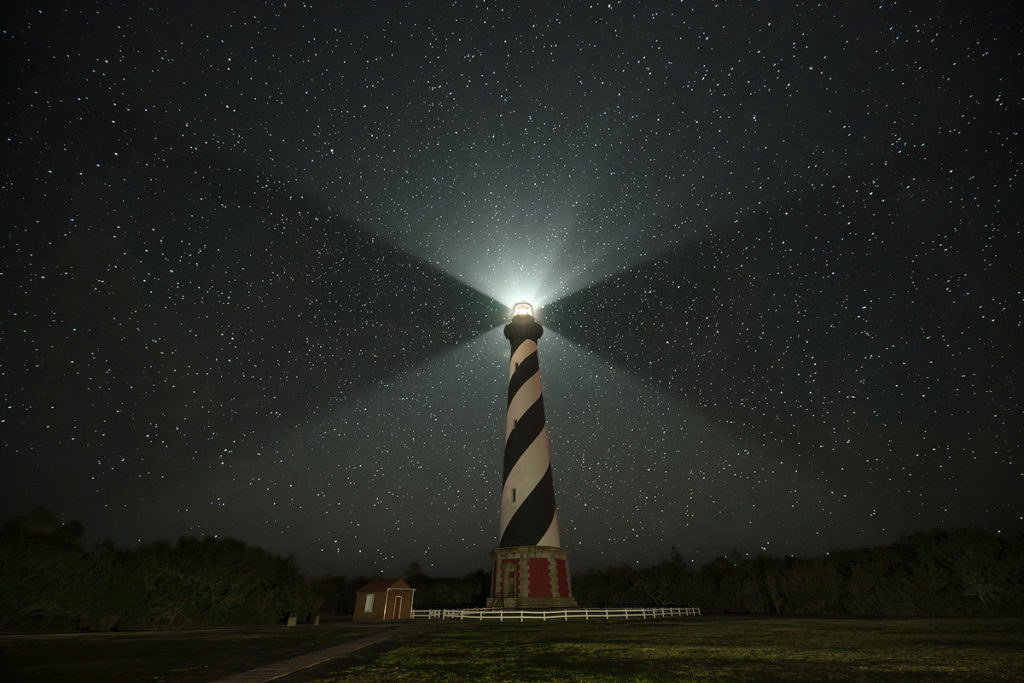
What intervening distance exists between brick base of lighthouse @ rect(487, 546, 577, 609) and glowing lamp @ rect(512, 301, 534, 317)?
58.6 ft

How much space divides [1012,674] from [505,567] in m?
25.6

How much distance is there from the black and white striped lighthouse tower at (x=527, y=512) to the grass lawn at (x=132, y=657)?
16090 mm

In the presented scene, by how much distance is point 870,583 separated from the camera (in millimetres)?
40312

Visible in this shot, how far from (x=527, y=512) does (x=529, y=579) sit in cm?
392

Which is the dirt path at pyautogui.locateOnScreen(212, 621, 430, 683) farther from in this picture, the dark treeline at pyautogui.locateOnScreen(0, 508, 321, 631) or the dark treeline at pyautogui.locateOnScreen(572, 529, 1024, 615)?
the dark treeline at pyautogui.locateOnScreen(572, 529, 1024, 615)

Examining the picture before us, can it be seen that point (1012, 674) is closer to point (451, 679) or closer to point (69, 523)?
point (451, 679)

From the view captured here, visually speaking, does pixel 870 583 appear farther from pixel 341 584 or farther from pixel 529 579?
pixel 341 584

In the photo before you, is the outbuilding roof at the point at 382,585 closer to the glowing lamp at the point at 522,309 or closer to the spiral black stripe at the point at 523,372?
the spiral black stripe at the point at 523,372

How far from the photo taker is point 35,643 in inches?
602

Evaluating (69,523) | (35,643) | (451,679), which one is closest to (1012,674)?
(451,679)

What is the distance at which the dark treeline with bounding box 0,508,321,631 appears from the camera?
19.8 metres

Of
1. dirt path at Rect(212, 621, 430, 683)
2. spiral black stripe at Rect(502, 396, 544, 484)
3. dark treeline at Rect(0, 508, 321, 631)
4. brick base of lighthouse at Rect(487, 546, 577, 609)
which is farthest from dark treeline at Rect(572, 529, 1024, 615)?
dirt path at Rect(212, 621, 430, 683)

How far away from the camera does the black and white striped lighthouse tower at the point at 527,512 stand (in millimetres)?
30469

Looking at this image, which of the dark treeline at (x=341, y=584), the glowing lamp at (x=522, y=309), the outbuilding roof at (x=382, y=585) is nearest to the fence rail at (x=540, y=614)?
the outbuilding roof at (x=382, y=585)
